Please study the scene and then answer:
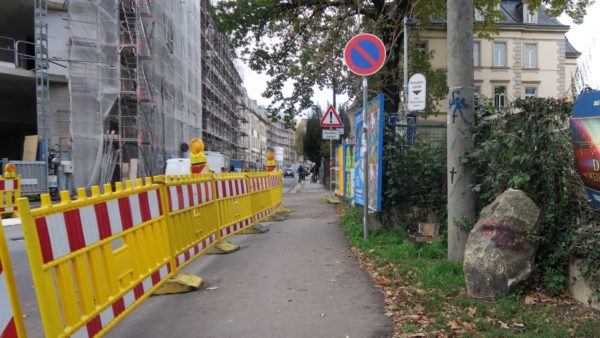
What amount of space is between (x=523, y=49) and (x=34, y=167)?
4235cm

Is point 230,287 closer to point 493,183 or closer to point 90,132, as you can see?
point 493,183

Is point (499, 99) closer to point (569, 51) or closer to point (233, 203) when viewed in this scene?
point (233, 203)

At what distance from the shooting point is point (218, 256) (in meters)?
7.54

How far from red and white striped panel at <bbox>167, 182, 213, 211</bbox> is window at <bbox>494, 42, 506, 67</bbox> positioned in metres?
43.4

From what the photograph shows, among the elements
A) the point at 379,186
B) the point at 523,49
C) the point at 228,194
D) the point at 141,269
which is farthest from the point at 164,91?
the point at 523,49

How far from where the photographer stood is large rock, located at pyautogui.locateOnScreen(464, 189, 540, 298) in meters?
4.38

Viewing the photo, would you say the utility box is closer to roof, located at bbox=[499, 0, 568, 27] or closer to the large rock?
the large rock

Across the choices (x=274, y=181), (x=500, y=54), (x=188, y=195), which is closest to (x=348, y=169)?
(x=274, y=181)

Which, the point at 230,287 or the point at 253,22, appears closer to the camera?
the point at 230,287

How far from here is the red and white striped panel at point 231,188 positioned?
27.5ft

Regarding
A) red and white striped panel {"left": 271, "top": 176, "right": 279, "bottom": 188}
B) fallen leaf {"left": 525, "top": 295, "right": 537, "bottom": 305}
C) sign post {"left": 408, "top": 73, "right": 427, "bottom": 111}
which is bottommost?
fallen leaf {"left": 525, "top": 295, "right": 537, "bottom": 305}

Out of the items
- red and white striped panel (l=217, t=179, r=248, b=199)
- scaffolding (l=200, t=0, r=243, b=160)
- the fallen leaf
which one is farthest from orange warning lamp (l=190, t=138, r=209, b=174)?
scaffolding (l=200, t=0, r=243, b=160)

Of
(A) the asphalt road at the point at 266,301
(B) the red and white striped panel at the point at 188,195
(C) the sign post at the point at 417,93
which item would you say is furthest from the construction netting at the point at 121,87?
(B) the red and white striped panel at the point at 188,195

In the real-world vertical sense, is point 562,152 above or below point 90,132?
below
